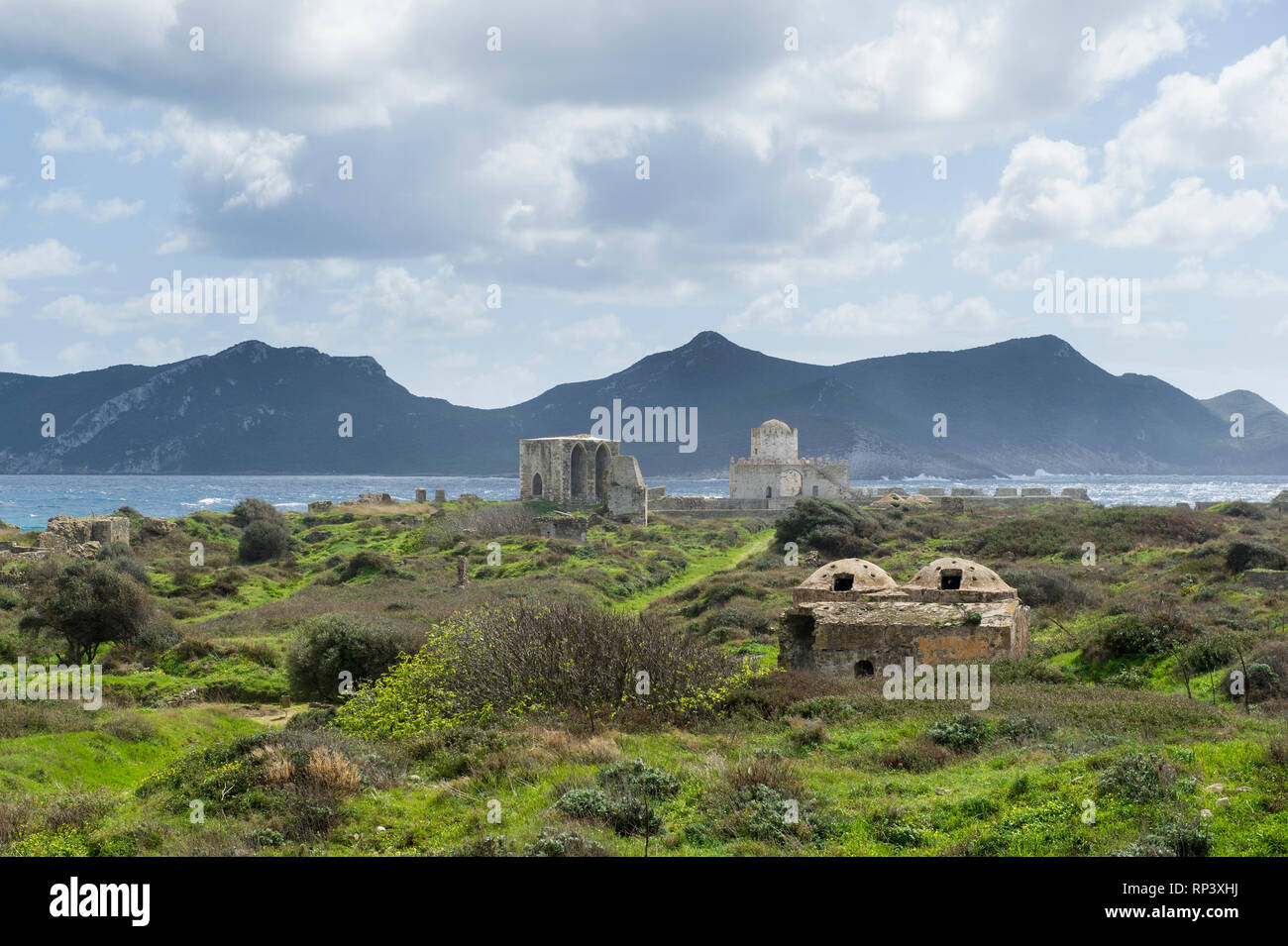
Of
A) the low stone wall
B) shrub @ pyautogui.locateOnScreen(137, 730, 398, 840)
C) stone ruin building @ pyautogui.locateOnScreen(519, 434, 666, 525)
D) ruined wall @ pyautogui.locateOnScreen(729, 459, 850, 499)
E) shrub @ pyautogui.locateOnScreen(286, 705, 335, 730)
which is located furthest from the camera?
ruined wall @ pyautogui.locateOnScreen(729, 459, 850, 499)

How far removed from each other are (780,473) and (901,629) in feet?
218

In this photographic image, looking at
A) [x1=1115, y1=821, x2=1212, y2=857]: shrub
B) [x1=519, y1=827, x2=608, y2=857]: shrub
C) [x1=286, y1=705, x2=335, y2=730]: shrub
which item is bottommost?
[x1=286, y1=705, x2=335, y2=730]: shrub

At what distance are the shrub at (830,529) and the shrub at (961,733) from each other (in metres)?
33.8

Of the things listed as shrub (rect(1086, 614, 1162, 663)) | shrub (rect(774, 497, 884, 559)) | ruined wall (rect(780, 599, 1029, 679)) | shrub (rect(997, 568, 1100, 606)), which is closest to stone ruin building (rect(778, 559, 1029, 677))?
ruined wall (rect(780, 599, 1029, 679))

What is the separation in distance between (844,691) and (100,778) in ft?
38.4

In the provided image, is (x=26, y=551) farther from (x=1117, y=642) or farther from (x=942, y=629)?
(x=1117, y=642)

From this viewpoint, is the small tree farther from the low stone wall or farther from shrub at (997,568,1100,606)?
the low stone wall

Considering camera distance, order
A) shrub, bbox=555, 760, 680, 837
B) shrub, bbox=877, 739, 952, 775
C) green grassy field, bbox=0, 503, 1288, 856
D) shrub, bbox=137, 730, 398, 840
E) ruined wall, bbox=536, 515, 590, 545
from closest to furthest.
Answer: green grassy field, bbox=0, 503, 1288, 856 < shrub, bbox=555, 760, 680, 837 < shrub, bbox=137, 730, 398, 840 < shrub, bbox=877, 739, 952, 775 < ruined wall, bbox=536, 515, 590, 545

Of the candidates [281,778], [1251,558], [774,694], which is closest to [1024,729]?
[774,694]

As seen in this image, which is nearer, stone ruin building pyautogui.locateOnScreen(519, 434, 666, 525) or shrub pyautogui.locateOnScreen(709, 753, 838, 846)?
shrub pyautogui.locateOnScreen(709, 753, 838, 846)

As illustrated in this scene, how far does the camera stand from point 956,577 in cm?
2281

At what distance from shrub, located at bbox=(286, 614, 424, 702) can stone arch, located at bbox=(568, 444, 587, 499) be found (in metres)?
51.1

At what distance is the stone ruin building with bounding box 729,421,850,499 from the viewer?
85125 millimetres

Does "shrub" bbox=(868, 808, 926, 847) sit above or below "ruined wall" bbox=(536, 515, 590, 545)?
below
